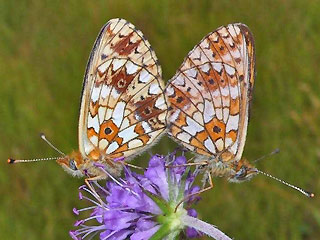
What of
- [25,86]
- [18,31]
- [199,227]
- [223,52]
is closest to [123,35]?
[223,52]

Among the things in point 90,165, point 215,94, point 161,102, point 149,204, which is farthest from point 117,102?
point 149,204

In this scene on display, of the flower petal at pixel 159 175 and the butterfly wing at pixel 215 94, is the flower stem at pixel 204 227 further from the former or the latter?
the butterfly wing at pixel 215 94

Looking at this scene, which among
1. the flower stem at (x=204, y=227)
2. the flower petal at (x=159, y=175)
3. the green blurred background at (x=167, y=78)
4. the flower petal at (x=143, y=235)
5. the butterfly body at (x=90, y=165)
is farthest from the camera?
the green blurred background at (x=167, y=78)

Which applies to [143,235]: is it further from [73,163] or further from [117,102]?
[117,102]

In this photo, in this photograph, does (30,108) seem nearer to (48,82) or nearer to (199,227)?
(48,82)

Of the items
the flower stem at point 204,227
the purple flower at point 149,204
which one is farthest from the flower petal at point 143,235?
the flower stem at point 204,227

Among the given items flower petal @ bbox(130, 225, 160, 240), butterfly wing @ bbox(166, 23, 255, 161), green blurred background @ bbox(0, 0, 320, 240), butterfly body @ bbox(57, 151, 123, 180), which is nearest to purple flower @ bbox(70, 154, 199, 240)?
flower petal @ bbox(130, 225, 160, 240)

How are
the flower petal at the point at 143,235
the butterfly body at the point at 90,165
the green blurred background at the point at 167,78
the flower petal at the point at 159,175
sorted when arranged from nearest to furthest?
the flower petal at the point at 143,235 → the flower petal at the point at 159,175 → the butterfly body at the point at 90,165 → the green blurred background at the point at 167,78
